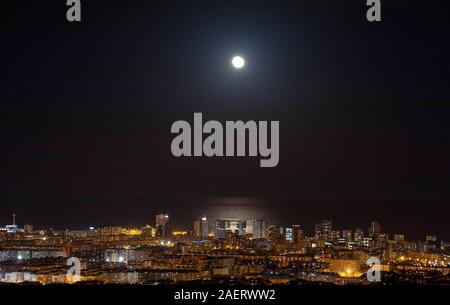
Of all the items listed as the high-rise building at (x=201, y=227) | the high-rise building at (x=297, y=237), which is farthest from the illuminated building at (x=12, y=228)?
the high-rise building at (x=297, y=237)

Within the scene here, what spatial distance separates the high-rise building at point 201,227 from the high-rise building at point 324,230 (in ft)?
12.7

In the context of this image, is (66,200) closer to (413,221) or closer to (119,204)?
(119,204)

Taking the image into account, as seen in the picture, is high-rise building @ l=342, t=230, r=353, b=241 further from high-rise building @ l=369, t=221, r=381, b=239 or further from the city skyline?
high-rise building @ l=369, t=221, r=381, b=239

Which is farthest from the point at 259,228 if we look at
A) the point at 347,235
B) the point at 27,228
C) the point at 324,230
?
the point at 27,228

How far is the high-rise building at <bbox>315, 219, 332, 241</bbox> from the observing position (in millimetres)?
18562

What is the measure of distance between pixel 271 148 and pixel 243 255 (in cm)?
822

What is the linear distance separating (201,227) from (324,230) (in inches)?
200

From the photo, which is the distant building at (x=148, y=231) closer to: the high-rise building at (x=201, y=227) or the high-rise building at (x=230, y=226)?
the high-rise building at (x=201, y=227)

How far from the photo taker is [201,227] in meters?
22.2

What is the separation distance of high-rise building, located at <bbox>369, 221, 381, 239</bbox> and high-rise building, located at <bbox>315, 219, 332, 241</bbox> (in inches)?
48.9

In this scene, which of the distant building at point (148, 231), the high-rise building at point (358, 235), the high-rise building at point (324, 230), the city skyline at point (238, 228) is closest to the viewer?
the high-rise building at point (358, 235)

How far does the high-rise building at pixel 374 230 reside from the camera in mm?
16691

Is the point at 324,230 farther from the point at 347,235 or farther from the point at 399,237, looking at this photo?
the point at 399,237

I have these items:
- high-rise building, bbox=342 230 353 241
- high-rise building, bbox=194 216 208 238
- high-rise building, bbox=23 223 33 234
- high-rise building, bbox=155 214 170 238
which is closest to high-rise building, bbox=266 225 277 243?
high-rise building, bbox=342 230 353 241
